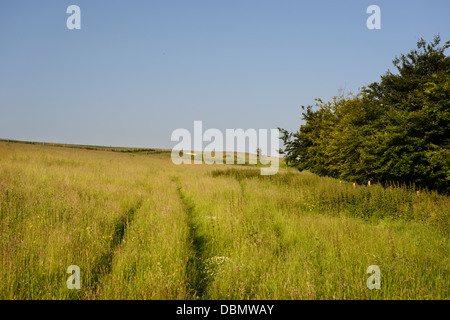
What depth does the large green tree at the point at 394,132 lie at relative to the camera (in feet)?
37.3

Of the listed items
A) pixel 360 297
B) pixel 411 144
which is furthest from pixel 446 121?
pixel 360 297

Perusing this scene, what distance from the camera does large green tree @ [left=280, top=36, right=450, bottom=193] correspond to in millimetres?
11367

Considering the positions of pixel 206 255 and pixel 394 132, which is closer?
pixel 206 255

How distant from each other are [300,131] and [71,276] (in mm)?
22157

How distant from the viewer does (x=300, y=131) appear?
22734mm

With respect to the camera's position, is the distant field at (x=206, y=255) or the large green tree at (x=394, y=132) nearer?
the distant field at (x=206, y=255)

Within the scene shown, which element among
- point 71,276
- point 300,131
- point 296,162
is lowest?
point 71,276

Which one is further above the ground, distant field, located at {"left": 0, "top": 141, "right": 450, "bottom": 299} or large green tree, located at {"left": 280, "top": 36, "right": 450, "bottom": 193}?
large green tree, located at {"left": 280, "top": 36, "right": 450, "bottom": 193}

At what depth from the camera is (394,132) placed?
12.6 meters

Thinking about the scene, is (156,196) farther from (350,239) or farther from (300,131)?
(300,131)

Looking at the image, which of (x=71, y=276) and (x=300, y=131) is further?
(x=300, y=131)

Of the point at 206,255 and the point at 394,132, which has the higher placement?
the point at 394,132

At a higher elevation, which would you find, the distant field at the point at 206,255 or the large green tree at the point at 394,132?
the large green tree at the point at 394,132

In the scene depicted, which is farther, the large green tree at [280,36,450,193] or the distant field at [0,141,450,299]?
the large green tree at [280,36,450,193]
